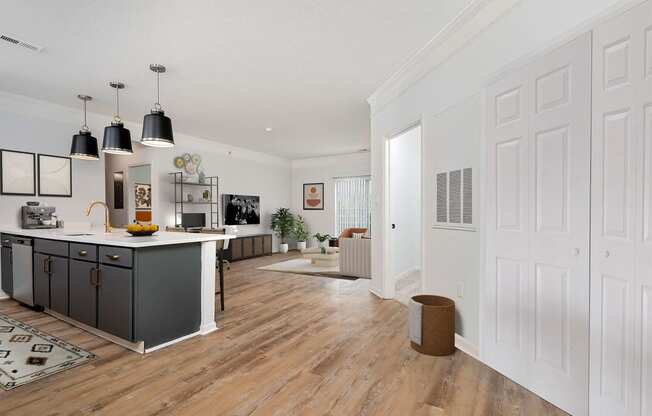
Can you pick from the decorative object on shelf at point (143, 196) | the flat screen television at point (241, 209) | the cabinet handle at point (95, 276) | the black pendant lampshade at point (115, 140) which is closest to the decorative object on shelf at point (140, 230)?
the cabinet handle at point (95, 276)

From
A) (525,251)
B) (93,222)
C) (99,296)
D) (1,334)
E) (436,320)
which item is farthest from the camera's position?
(93,222)

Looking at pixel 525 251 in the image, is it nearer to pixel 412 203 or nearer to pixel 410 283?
pixel 410 283

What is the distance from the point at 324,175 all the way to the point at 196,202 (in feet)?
12.6

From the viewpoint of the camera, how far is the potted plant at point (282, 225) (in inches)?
364

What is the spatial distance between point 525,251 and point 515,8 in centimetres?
165

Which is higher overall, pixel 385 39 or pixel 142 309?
pixel 385 39

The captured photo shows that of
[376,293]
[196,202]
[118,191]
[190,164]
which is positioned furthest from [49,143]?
[376,293]

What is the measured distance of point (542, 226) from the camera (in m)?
2.07

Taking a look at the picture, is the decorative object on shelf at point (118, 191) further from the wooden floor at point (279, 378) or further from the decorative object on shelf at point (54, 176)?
the wooden floor at point (279, 378)

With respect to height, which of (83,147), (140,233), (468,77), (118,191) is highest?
(468,77)

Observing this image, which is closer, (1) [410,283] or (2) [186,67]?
(2) [186,67]

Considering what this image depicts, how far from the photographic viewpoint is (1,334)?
313 centimetres

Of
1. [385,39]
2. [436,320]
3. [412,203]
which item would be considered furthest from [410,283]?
[385,39]

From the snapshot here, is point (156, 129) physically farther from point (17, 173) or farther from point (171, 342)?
point (17, 173)
